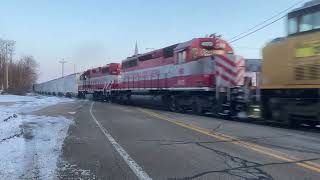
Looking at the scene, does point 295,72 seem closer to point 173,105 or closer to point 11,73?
point 173,105

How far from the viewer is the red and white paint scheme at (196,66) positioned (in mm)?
23859

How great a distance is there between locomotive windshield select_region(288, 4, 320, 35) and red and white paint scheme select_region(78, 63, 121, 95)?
1192 inches

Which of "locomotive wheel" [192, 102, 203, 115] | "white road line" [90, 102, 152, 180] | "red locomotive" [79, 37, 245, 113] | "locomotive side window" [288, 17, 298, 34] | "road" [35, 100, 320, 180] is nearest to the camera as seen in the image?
"white road line" [90, 102, 152, 180]

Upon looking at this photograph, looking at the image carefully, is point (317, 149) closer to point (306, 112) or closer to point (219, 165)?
point (219, 165)

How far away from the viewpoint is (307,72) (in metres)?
15.8

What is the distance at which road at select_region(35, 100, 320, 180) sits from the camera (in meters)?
8.27

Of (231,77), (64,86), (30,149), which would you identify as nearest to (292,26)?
(231,77)

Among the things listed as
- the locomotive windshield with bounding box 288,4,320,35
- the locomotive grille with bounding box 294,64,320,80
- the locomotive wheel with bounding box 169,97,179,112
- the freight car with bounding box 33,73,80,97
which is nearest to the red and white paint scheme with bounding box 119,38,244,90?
the locomotive wheel with bounding box 169,97,179,112

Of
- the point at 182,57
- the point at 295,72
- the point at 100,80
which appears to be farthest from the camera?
the point at 100,80

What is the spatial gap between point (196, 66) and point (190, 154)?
1523 cm

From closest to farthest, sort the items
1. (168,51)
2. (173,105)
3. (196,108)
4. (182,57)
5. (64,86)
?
(196,108) → (182,57) → (173,105) → (168,51) → (64,86)

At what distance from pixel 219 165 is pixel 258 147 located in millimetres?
2623

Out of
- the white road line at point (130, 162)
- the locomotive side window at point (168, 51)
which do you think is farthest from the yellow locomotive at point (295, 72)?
the locomotive side window at point (168, 51)

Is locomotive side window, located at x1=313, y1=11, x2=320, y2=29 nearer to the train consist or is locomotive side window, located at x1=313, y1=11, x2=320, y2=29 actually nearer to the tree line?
the train consist
